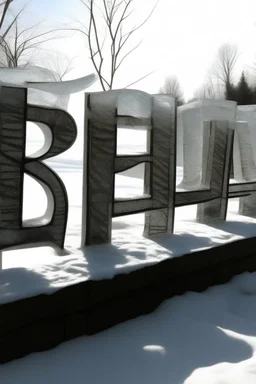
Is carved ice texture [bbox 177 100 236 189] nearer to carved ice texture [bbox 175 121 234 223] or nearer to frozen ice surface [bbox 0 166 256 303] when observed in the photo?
carved ice texture [bbox 175 121 234 223]

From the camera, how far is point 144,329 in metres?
2.57

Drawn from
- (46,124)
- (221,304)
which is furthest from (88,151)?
(221,304)

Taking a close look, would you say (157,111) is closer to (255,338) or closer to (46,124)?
(46,124)

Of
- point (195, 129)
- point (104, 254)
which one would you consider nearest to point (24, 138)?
point (104, 254)

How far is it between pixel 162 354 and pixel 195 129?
2.17 metres

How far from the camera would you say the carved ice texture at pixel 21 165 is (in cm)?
243

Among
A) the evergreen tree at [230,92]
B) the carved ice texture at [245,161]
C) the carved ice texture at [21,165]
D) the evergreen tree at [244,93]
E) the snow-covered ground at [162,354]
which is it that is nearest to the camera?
the snow-covered ground at [162,354]

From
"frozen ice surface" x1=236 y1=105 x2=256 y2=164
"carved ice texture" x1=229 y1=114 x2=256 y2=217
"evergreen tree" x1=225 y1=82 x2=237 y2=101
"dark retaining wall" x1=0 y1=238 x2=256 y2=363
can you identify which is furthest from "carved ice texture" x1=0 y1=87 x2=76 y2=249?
"evergreen tree" x1=225 y1=82 x2=237 y2=101

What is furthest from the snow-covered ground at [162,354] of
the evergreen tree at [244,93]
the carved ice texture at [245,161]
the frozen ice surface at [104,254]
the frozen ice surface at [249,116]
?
the evergreen tree at [244,93]

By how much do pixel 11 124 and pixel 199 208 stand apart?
2.18 meters

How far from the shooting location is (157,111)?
3.29 metres

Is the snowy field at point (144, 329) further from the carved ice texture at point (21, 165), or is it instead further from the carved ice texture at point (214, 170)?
the carved ice texture at point (214, 170)

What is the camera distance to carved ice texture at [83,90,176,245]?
9.50 feet

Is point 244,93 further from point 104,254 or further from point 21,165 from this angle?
point 21,165
